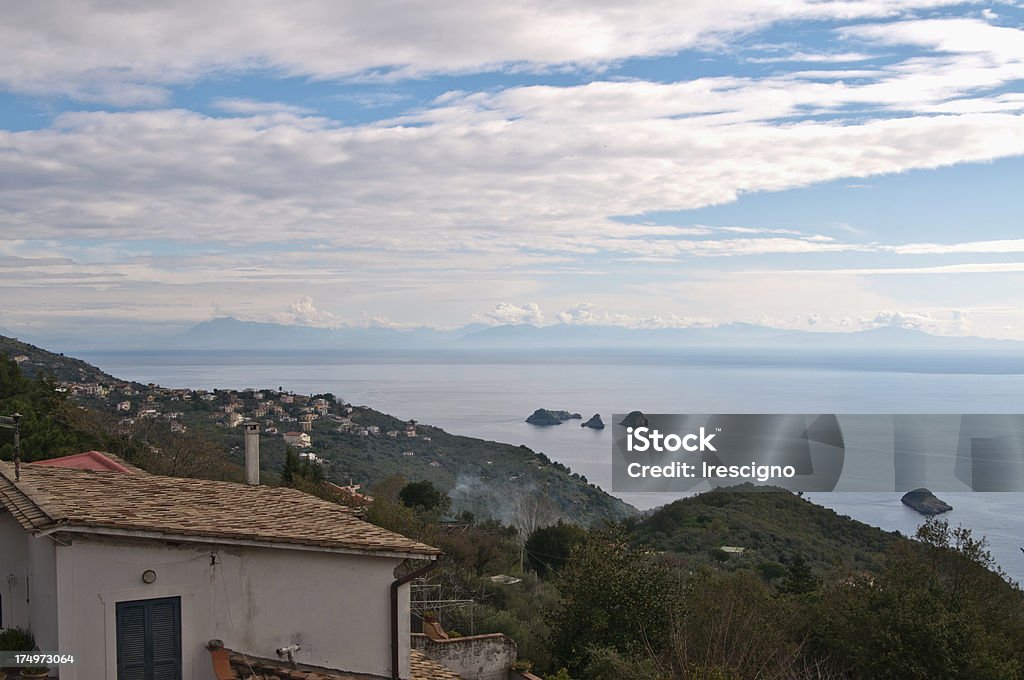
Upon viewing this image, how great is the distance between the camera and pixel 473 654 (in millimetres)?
14164

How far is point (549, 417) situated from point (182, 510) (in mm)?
90161

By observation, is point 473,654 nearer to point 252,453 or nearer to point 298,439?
point 252,453

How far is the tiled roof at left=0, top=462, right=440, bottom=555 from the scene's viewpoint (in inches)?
283

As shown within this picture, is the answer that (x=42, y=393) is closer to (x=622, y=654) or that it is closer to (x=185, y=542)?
(x=622, y=654)

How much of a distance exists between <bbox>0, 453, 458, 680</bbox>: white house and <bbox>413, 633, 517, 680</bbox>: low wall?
5.71 metres

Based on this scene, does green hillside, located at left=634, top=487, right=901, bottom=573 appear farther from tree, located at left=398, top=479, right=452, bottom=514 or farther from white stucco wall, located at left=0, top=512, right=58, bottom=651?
white stucco wall, located at left=0, top=512, right=58, bottom=651

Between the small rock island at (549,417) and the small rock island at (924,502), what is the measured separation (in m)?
45.6

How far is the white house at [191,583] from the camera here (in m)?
7.00

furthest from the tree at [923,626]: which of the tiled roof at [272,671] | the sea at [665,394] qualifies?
the sea at [665,394]

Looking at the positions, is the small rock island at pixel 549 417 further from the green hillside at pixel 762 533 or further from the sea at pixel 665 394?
the green hillside at pixel 762 533

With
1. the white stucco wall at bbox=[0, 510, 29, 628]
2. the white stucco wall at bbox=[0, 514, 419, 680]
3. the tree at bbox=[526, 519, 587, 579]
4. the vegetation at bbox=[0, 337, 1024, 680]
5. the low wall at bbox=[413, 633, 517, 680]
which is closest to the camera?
the white stucco wall at bbox=[0, 514, 419, 680]

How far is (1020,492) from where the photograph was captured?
5231 cm

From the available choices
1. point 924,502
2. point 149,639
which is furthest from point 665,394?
point 149,639

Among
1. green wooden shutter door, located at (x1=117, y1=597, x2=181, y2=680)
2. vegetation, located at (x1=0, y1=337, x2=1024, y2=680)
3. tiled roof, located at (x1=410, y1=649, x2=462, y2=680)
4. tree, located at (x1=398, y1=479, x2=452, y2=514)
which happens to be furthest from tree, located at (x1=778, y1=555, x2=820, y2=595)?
green wooden shutter door, located at (x1=117, y1=597, x2=181, y2=680)
